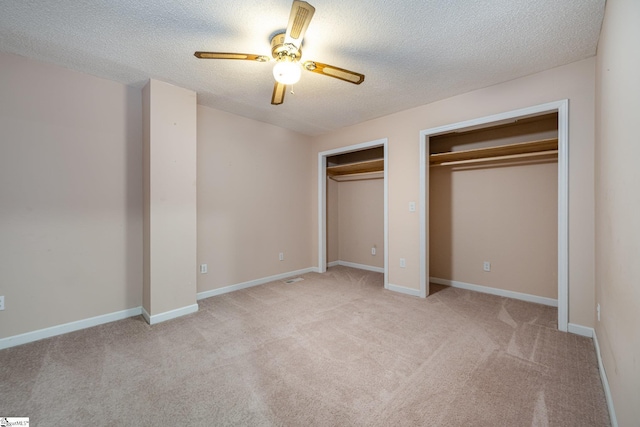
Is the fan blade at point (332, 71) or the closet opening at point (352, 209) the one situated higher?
the fan blade at point (332, 71)

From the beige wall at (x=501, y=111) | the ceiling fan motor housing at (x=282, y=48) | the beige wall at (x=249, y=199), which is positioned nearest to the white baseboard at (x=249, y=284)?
the beige wall at (x=249, y=199)

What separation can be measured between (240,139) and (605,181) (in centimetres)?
390

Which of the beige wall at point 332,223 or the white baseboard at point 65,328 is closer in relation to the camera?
the white baseboard at point 65,328

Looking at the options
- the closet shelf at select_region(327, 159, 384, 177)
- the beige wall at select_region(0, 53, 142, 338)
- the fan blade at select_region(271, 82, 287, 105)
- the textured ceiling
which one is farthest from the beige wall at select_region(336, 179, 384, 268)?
the beige wall at select_region(0, 53, 142, 338)

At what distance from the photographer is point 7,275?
7.54 feet

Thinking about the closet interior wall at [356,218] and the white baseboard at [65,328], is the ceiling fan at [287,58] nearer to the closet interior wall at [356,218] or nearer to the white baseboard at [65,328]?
the white baseboard at [65,328]

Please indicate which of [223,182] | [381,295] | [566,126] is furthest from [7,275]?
[566,126]

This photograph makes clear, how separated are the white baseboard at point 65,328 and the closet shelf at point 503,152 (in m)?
4.27

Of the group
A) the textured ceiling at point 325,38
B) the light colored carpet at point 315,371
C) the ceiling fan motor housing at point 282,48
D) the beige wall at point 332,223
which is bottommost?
the light colored carpet at point 315,371

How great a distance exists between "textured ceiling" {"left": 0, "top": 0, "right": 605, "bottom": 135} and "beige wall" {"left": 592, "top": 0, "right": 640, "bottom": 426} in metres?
0.52

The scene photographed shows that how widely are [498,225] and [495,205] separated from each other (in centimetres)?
28

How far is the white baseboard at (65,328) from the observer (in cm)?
230

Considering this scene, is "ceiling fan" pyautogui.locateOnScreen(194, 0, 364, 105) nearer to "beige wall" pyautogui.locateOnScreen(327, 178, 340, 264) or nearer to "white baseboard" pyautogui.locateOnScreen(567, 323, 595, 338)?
"white baseboard" pyautogui.locateOnScreen(567, 323, 595, 338)

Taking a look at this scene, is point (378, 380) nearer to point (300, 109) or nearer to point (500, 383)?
point (500, 383)
